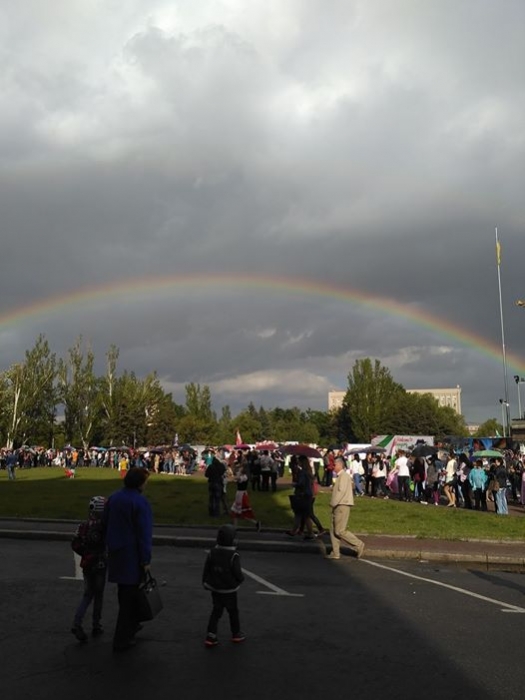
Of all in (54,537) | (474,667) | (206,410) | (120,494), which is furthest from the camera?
(206,410)

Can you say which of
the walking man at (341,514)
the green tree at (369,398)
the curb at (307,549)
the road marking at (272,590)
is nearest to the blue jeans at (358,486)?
the curb at (307,549)

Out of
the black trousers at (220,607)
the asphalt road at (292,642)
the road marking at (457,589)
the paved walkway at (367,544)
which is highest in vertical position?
the black trousers at (220,607)

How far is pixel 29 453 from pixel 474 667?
52.7m

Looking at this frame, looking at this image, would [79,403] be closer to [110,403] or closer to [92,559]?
[110,403]

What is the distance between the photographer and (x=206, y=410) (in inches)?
3802

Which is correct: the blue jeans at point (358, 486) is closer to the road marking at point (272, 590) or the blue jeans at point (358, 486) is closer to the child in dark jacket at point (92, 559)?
the road marking at point (272, 590)

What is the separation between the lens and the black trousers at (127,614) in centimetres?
575

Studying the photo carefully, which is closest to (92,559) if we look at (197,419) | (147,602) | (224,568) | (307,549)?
(147,602)

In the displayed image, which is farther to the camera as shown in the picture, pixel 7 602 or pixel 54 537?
pixel 54 537

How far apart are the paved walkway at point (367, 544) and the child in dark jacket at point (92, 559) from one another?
6195 mm

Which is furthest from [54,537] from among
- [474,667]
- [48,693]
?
[474,667]

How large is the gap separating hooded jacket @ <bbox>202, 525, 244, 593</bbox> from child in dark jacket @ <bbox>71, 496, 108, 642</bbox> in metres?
1.10

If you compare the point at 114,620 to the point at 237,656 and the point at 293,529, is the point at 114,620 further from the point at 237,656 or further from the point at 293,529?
the point at 293,529

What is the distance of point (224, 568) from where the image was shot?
242 inches
